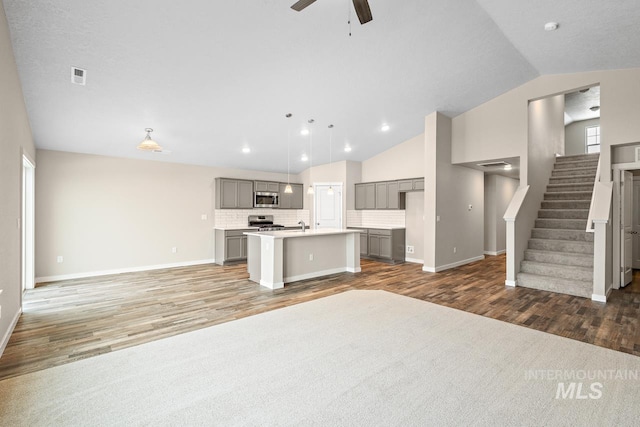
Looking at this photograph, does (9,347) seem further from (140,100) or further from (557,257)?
(557,257)

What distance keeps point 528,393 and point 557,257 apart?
410 cm

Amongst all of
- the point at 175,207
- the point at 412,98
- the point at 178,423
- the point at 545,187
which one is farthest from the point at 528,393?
the point at 175,207

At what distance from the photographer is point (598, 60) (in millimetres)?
4496

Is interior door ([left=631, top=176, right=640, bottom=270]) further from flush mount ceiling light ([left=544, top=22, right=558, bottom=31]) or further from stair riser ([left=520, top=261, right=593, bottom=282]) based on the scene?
A: flush mount ceiling light ([left=544, top=22, right=558, bottom=31])

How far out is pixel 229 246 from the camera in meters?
7.46

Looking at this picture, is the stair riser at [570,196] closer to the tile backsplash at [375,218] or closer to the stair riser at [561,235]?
the stair riser at [561,235]

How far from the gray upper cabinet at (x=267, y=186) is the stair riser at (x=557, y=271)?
5.95 m

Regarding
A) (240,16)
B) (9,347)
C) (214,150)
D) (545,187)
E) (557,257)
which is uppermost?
(240,16)

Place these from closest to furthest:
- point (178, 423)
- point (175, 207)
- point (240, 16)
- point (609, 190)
A: point (178, 423) → point (240, 16) → point (609, 190) → point (175, 207)

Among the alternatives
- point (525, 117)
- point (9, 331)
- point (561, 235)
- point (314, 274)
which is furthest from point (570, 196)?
point (9, 331)

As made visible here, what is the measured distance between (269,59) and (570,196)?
645 cm

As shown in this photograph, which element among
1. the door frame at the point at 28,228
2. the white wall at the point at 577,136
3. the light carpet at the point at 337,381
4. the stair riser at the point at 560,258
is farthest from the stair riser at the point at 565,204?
the door frame at the point at 28,228

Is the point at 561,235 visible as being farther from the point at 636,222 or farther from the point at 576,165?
the point at 576,165

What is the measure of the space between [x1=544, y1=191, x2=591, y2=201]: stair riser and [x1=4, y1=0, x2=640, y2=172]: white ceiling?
8.27 feet
